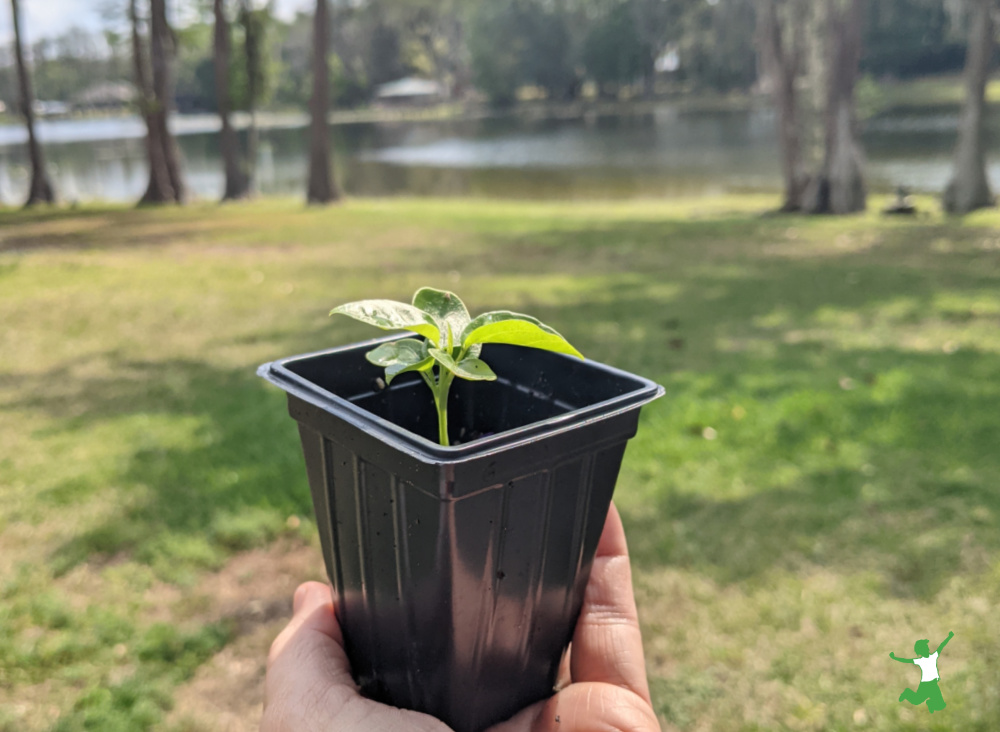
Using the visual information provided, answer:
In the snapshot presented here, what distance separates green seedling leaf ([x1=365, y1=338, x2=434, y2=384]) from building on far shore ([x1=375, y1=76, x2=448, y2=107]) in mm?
76971

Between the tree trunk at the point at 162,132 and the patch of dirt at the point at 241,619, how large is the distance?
17771 millimetres

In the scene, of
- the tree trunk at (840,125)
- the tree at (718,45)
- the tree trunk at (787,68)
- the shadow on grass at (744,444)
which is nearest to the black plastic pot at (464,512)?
the shadow on grass at (744,444)

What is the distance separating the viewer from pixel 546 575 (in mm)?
1307

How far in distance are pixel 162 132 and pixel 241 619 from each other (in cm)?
1871

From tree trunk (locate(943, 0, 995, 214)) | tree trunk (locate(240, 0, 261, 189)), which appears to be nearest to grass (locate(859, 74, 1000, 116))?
tree trunk (locate(240, 0, 261, 189))

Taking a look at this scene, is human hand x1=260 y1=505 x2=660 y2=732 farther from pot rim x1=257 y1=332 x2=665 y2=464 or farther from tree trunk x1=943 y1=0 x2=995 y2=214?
tree trunk x1=943 y1=0 x2=995 y2=214

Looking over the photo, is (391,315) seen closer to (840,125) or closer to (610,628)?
(610,628)

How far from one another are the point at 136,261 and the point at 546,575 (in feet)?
31.6

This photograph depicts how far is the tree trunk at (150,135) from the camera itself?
1817 centimetres

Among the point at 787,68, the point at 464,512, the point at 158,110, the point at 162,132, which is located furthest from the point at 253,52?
the point at 464,512

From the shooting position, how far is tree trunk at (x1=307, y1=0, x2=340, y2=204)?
48.6 feet

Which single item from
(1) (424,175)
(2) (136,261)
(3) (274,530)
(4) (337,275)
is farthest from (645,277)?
(1) (424,175)

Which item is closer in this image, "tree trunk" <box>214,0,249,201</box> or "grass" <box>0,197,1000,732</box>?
"grass" <box>0,197,1000,732</box>

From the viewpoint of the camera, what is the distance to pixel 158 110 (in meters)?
18.0
